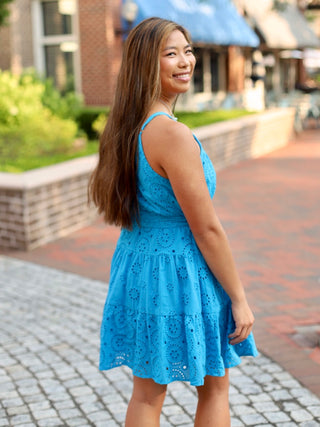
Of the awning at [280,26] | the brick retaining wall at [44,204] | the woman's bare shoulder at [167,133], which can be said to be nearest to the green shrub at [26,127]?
the brick retaining wall at [44,204]

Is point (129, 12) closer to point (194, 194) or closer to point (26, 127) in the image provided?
point (26, 127)

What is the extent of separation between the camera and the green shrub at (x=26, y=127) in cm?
867

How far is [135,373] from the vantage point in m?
2.17

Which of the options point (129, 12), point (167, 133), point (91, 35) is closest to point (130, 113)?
point (167, 133)

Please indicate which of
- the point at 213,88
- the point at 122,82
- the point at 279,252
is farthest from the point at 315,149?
the point at 122,82

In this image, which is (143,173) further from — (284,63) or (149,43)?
(284,63)

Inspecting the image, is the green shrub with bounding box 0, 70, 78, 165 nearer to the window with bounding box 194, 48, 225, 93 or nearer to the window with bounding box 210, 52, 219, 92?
the window with bounding box 194, 48, 225, 93

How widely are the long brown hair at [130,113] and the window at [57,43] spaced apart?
1356 centimetres

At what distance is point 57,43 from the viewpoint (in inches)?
605

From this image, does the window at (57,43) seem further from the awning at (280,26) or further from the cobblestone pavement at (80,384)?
the cobblestone pavement at (80,384)

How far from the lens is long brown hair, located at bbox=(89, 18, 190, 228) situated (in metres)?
2.06

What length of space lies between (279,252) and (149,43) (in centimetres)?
464

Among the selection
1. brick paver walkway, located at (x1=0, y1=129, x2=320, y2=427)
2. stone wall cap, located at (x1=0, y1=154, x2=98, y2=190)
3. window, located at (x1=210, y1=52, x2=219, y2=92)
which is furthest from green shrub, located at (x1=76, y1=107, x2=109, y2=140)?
window, located at (x1=210, y1=52, x2=219, y2=92)

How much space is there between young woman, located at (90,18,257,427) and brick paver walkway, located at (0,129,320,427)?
3.61 ft
